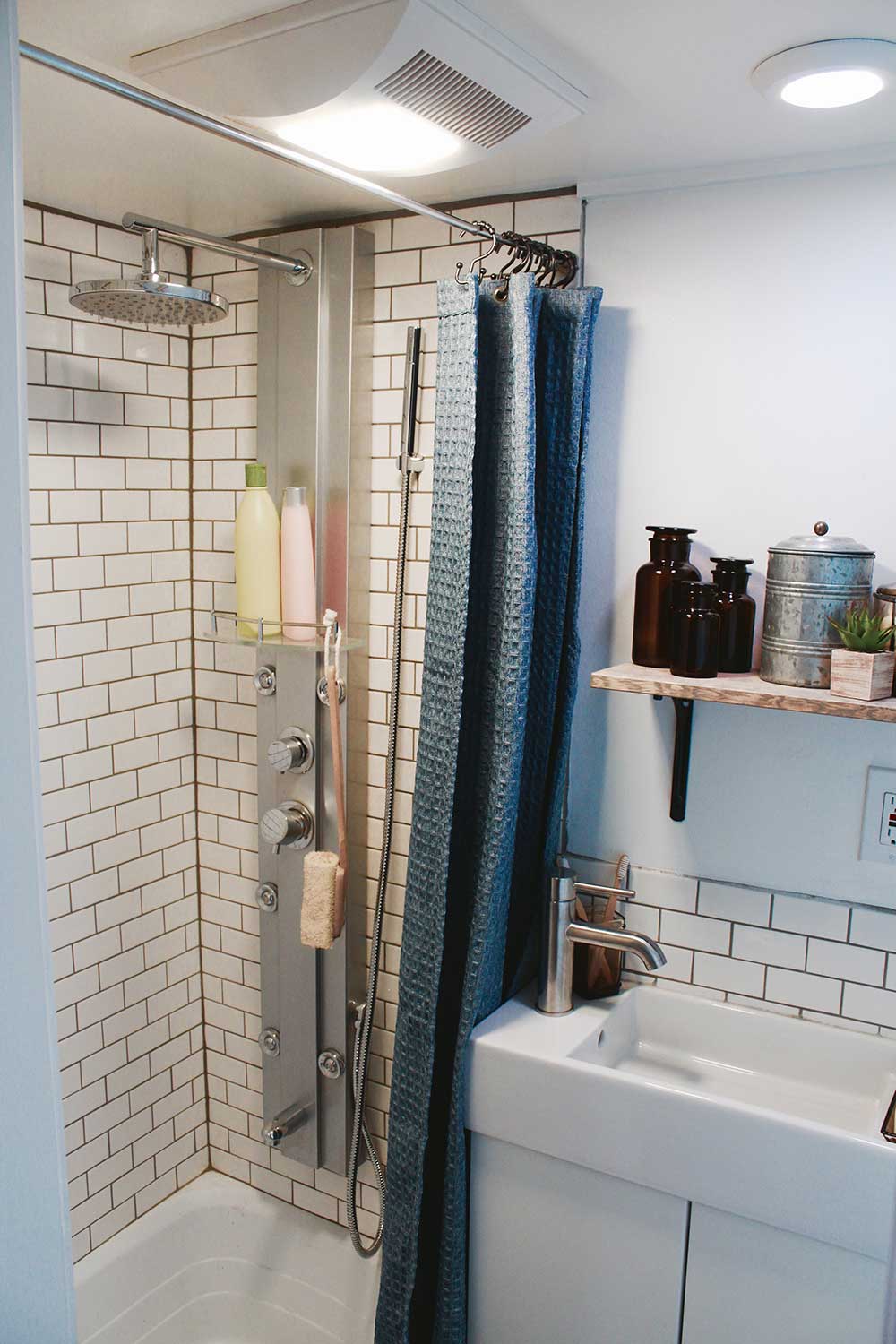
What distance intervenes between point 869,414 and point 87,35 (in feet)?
3.92

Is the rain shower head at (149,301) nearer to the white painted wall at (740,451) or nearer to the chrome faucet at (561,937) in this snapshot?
the white painted wall at (740,451)

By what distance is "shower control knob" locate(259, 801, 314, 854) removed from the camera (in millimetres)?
2051

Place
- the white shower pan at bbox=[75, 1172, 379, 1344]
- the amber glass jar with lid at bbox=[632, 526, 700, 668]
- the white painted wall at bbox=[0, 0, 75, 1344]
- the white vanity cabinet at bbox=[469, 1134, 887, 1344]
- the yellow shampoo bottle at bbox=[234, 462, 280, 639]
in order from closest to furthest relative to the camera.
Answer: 1. the white painted wall at bbox=[0, 0, 75, 1344]
2. the white vanity cabinet at bbox=[469, 1134, 887, 1344]
3. the amber glass jar with lid at bbox=[632, 526, 700, 668]
4. the yellow shampoo bottle at bbox=[234, 462, 280, 639]
5. the white shower pan at bbox=[75, 1172, 379, 1344]

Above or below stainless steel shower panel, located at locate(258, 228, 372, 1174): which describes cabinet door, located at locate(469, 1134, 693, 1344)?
below

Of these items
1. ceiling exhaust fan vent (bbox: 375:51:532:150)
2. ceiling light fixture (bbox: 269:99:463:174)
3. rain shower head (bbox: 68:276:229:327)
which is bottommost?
rain shower head (bbox: 68:276:229:327)

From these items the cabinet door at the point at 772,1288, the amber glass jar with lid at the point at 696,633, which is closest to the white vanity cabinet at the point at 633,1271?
the cabinet door at the point at 772,1288

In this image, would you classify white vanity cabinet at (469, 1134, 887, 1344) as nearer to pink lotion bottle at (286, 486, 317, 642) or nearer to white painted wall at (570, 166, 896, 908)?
white painted wall at (570, 166, 896, 908)

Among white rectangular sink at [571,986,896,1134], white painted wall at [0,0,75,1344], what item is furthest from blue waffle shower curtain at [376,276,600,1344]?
white painted wall at [0,0,75,1344]

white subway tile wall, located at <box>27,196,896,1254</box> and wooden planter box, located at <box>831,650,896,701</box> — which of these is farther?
white subway tile wall, located at <box>27,196,896,1254</box>

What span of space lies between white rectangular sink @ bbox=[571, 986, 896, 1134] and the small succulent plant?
682mm

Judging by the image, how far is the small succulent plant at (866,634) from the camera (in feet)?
4.62

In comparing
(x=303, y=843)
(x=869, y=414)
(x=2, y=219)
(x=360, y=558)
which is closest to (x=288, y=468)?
(x=360, y=558)

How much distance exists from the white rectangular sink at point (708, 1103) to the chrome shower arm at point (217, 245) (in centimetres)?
139

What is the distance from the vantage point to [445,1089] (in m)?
1.75
